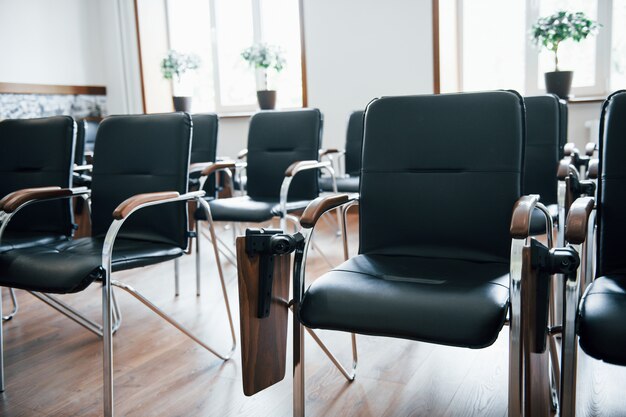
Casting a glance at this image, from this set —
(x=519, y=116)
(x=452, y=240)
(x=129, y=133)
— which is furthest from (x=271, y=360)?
(x=129, y=133)

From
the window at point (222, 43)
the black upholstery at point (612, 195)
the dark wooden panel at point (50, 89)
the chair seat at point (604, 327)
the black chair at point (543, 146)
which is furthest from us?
the window at point (222, 43)

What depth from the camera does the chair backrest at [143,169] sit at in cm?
213

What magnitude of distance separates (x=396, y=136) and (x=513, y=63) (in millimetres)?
3570

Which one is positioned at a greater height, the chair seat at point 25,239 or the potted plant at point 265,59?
the potted plant at point 265,59

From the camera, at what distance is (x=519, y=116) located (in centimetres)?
164

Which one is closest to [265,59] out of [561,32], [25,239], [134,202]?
[561,32]

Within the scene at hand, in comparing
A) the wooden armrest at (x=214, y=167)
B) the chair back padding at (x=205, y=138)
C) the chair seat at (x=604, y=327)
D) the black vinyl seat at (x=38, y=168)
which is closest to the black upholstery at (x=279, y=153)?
the wooden armrest at (x=214, y=167)

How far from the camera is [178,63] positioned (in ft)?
18.5

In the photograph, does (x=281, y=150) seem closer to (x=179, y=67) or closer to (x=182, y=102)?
(x=182, y=102)

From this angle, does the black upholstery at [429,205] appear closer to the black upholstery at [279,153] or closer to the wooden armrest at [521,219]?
the wooden armrest at [521,219]

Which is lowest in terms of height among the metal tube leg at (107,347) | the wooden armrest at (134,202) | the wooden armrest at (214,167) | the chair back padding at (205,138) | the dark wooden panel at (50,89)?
the metal tube leg at (107,347)

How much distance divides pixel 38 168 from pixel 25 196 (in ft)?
1.56

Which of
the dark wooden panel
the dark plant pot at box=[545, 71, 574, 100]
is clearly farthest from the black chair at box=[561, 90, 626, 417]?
the dark wooden panel

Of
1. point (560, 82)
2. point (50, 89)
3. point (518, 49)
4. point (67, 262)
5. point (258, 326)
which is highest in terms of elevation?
point (518, 49)
